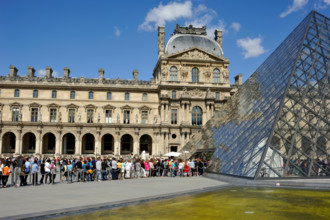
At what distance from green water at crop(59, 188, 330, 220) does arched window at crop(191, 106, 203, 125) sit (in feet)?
108

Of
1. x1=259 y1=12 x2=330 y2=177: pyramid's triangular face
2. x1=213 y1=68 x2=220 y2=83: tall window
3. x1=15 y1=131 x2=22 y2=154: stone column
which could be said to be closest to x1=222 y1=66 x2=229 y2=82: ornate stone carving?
x1=213 y1=68 x2=220 y2=83: tall window

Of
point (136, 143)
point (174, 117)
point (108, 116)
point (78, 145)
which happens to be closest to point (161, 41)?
point (174, 117)

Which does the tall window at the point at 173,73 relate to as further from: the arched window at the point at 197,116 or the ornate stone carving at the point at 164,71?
the arched window at the point at 197,116

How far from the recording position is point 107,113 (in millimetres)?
43469

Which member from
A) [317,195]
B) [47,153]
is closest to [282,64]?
[317,195]

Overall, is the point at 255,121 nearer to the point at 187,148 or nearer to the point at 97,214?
the point at 97,214

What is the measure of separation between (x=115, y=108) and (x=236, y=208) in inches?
1472

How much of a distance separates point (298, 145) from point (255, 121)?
3018mm

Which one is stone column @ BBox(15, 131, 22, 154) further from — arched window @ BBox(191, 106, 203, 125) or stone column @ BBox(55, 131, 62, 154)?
arched window @ BBox(191, 106, 203, 125)

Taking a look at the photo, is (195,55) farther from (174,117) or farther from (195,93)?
(174,117)

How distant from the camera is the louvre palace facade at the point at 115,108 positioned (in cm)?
4106

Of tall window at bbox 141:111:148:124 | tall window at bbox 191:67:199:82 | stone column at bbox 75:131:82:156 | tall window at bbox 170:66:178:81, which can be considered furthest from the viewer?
tall window at bbox 141:111:148:124

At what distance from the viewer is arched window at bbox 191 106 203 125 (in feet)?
139

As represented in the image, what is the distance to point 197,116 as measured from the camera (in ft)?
139
